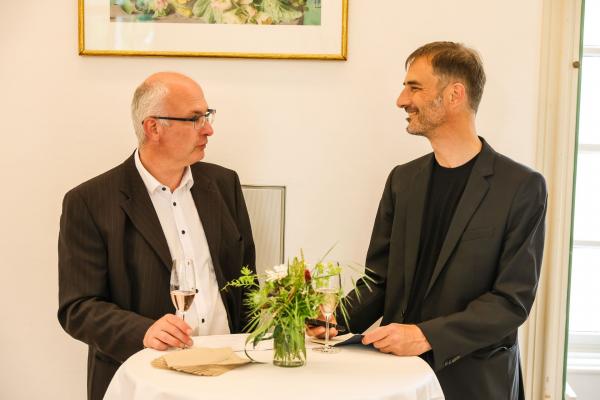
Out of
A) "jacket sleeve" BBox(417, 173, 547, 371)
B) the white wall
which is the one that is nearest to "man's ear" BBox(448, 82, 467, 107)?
"jacket sleeve" BBox(417, 173, 547, 371)

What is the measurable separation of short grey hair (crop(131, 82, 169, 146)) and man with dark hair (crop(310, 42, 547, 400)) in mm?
918

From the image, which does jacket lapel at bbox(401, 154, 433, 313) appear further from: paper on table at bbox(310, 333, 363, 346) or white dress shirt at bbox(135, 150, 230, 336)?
white dress shirt at bbox(135, 150, 230, 336)

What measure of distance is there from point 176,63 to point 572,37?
1.72 meters

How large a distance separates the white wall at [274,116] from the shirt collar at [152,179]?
0.38 meters

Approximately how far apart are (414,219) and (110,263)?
1144 millimetres

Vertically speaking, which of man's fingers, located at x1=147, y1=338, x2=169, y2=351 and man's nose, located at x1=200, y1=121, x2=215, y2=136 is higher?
man's nose, located at x1=200, y1=121, x2=215, y2=136

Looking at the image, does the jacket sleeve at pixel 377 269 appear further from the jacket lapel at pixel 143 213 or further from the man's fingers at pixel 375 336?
the jacket lapel at pixel 143 213

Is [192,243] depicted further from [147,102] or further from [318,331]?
[318,331]

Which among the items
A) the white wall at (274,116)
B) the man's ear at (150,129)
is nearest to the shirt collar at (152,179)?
the man's ear at (150,129)

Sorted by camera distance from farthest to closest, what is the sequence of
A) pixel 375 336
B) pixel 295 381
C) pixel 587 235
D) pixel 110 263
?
pixel 587 235 < pixel 110 263 < pixel 375 336 < pixel 295 381

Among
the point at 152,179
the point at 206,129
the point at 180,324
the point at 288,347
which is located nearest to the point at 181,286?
the point at 180,324

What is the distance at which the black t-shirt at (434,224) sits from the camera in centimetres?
284

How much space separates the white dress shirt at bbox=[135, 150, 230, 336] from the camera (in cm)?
288

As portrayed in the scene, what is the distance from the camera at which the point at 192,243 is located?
2.95 meters
